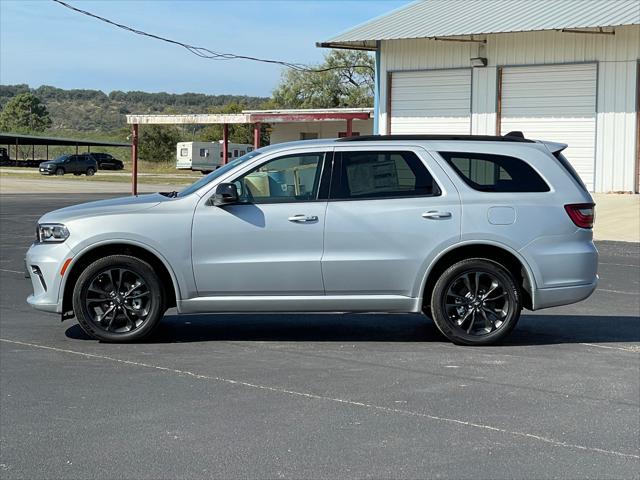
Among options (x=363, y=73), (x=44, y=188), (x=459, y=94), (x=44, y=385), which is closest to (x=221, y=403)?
(x=44, y=385)

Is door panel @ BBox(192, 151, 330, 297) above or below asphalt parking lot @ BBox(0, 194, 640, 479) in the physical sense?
above

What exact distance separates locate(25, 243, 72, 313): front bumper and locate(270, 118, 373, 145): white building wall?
38983mm

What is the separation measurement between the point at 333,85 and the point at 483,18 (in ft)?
161

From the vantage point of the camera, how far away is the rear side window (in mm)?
9484

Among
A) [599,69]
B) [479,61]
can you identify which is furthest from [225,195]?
[479,61]

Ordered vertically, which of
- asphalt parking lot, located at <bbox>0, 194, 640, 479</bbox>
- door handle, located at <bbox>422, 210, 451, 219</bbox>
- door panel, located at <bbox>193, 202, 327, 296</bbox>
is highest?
door handle, located at <bbox>422, 210, 451, 219</bbox>

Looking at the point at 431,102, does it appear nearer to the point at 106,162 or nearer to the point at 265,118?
the point at 265,118

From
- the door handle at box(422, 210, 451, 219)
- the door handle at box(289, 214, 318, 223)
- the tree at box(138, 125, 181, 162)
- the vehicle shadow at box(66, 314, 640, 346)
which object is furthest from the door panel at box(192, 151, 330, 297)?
the tree at box(138, 125, 181, 162)

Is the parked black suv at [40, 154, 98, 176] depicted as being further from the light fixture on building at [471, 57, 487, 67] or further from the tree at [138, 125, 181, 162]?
the light fixture on building at [471, 57, 487, 67]

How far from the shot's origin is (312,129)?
2044 inches

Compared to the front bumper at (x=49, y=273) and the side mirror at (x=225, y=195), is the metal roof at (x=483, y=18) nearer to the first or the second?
the side mirror at (x=225, y=195)

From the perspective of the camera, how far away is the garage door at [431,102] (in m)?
31.2

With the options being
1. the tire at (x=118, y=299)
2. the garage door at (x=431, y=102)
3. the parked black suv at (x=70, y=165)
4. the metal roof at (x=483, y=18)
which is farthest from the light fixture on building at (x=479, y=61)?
the parked black suv at (x=70, y=165)

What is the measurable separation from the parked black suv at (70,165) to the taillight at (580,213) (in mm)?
62893
